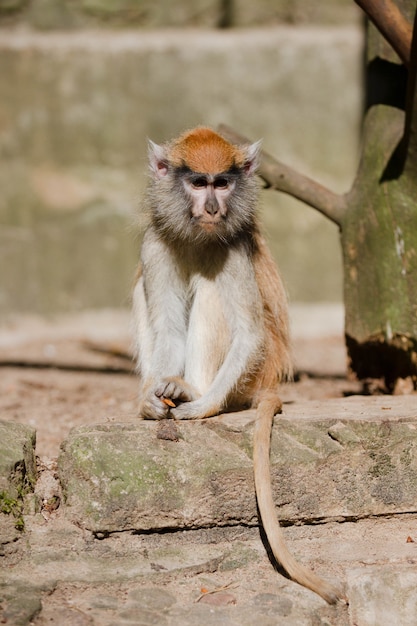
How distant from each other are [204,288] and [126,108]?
4.47 metres

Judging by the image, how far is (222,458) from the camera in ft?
14.6

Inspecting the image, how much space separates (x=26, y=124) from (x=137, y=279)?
13.4ft

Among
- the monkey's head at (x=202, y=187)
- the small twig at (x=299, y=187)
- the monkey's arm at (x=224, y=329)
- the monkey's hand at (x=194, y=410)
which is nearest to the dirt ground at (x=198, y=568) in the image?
the monkey's hand at (x=194, y=410)

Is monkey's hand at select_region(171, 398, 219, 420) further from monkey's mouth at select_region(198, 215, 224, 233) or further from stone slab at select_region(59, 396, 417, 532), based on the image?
monkey's mouth at select_region(198, 215, 224, 233)

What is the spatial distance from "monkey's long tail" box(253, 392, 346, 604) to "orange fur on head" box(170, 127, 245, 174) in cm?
126

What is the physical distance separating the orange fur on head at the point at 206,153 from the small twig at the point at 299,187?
1211mm

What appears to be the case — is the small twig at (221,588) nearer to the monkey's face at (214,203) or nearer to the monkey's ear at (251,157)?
the monkey's face at (214,203)

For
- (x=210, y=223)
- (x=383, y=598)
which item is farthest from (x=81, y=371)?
(x=383, y=598)

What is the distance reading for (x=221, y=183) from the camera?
4906 millimetres

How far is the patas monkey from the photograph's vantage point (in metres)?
4.84

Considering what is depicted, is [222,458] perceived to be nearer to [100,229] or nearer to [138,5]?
[100,229]

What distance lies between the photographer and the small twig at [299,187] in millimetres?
6129

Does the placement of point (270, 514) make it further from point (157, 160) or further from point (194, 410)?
point (157, 160)

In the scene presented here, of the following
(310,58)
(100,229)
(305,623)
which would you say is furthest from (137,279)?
(310,58)
